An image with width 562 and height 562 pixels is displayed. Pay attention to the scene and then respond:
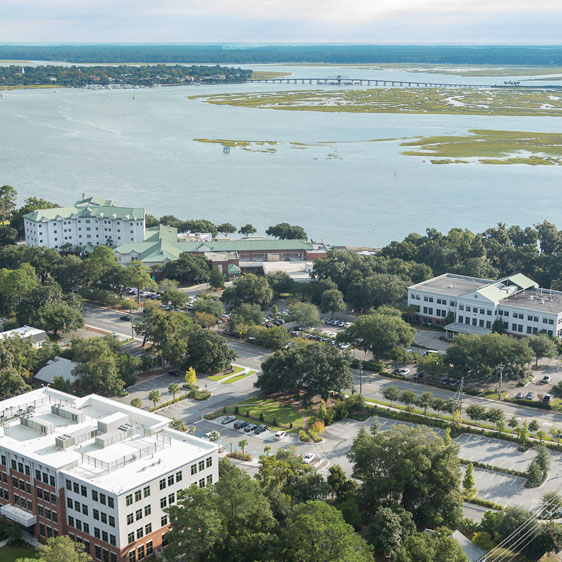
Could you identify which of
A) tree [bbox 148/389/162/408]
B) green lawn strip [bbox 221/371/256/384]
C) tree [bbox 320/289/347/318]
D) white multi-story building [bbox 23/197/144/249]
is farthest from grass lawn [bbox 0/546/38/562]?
white multi-story building [bbox 23/197/144/249]

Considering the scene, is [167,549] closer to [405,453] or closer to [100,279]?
[405,453]

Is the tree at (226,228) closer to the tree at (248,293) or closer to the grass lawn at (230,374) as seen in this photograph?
the tree at (248,293)

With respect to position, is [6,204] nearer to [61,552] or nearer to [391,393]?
[391,393]

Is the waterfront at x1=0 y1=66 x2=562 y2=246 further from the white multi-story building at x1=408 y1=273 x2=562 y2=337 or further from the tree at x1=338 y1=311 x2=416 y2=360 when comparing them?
the tree at x1=338 y1=311 x2=416 y2=360

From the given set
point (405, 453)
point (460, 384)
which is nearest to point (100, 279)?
point (460, 384)

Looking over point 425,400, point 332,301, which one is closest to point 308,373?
point 425,400

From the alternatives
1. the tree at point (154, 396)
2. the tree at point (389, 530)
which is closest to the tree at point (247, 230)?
the tree at point (154, 396)
